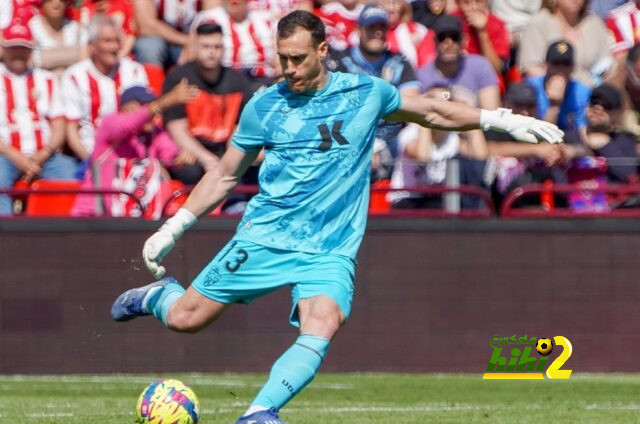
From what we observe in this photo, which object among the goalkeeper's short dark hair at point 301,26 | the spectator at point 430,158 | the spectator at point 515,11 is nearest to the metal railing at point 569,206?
the spectator at point 430,158

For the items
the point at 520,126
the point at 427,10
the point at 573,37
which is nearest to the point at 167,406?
the point at 520,126

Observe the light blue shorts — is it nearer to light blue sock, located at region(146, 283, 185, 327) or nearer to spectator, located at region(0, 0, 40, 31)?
light blue sock, located at region(146, 283, 185, 327)

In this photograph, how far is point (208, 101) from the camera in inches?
Answer: 551

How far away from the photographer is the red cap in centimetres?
1405

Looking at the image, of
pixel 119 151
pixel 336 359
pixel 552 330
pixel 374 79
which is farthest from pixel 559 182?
pixel 374 79

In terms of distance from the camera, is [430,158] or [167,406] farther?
[430,158]

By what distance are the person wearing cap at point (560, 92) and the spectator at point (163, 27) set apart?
3478mm

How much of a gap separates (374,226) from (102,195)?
8.27ft

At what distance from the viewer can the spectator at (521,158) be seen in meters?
13.9

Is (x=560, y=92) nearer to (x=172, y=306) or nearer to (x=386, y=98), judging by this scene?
(x=386, y=98)

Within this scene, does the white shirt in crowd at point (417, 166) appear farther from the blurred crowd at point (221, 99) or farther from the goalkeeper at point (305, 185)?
the goalkeeper at point (305, 185)

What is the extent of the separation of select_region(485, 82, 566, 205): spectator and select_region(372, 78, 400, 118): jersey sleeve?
18.6ft

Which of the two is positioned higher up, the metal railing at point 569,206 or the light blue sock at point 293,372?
the light blue sock at point 293,372

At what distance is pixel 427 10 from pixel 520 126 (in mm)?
7545
